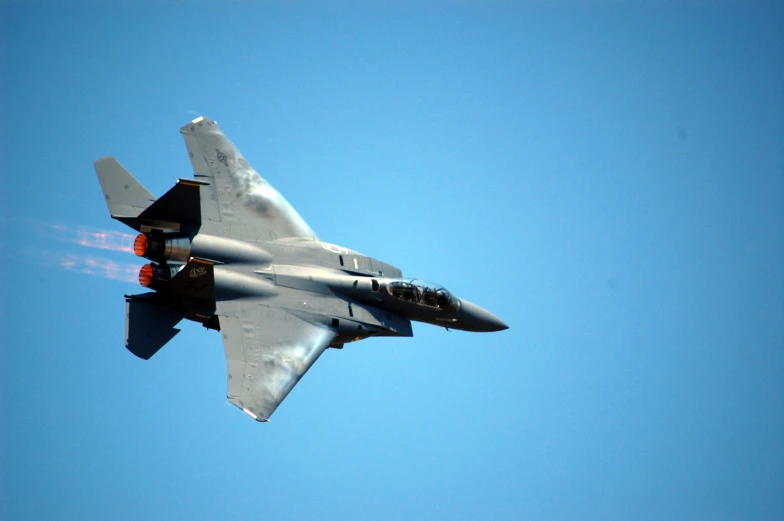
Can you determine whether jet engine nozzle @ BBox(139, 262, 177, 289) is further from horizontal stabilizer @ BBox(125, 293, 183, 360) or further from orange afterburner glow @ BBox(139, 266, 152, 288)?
Answer: horizontal stabilizer @ BBox(125, 293, 183, 360)

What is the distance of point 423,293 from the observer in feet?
115

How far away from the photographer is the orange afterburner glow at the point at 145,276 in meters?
31.6

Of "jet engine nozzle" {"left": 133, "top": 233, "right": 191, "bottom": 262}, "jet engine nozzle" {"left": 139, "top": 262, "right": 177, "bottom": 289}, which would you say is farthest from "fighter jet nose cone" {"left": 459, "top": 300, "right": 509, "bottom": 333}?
"jet engine nozzle" {"left": 139, "top": 262, "right": 177, "bottom": 289}

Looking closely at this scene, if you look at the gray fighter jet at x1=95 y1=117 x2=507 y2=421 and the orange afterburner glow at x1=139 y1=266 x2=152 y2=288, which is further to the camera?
the orange afterburner glow at x1=139 y1=266 x2=152 y2=288

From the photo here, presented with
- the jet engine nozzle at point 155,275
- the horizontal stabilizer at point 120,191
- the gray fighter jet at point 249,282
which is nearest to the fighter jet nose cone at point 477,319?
the gray fighter jet at point 249,282

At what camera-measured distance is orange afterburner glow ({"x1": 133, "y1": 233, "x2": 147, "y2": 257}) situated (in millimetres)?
31688

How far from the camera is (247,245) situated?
108 ft

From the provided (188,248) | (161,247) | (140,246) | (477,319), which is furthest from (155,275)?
(477,319)

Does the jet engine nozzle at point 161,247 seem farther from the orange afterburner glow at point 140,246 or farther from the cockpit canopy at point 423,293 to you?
the cockpit canopy at point 423,293

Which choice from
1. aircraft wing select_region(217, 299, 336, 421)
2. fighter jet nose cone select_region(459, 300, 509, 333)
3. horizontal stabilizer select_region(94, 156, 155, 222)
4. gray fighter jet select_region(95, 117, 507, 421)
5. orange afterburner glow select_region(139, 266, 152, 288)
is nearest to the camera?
aircraft wing select_region(217, 299, 336, 421)

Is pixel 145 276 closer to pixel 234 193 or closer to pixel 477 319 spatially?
pixel 234 193

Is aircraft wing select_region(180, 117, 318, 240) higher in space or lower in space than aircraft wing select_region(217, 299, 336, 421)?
higher

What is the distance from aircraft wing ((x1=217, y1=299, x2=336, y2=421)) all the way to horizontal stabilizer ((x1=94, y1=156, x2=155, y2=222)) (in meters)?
3.69

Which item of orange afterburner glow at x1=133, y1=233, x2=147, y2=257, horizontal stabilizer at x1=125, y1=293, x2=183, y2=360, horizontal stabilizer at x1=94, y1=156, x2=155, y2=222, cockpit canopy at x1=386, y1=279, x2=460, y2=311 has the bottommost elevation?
horizontal stabilizer at x1=125, y1=293, x2=183, y2=360
